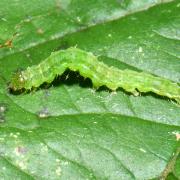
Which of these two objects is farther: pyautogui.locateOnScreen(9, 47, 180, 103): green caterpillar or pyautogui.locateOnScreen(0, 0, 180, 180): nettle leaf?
pyautogui.locateOnScreen(9, 47, 180, 103): green caterpillar

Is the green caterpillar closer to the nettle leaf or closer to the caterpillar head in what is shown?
the caterpillar head

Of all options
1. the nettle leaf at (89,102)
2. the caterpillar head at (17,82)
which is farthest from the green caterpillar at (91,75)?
the nettle leaf at (89,102)

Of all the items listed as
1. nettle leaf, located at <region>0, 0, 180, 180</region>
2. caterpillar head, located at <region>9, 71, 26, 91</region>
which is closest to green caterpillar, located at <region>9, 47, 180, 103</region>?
caterpillar head, located at <region>9, 71, 26, 91</region>

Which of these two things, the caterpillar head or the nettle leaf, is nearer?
the nettle leaf

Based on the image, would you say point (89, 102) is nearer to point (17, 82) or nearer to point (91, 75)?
point (91, 75)
